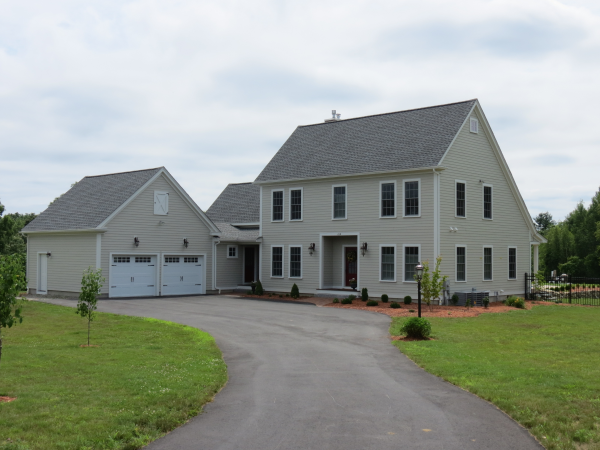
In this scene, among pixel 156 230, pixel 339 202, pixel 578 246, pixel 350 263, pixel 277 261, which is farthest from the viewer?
pixel 578 246

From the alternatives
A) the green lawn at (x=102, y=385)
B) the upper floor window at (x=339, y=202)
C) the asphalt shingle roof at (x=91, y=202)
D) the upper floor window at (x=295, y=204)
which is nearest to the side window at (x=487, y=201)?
the upper floor window at (x=339, y=202)

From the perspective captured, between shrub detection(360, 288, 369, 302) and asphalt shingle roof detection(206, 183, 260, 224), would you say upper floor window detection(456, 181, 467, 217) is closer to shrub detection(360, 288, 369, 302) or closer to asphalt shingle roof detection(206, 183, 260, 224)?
shrub detection(360, 288, 369, 302)

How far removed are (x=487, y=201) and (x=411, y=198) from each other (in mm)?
4561

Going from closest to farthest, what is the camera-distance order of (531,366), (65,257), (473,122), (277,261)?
(531,366), (473,122), (65,257), (277,261)

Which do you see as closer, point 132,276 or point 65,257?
point 132,276

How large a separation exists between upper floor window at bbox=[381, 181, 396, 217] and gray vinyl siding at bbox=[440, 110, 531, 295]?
90.6 inches

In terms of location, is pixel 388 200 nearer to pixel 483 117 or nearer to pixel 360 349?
pixel 483 117

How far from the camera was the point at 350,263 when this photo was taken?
2980 cm

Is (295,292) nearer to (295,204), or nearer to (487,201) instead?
(295,204)

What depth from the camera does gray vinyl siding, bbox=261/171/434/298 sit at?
26.3 m

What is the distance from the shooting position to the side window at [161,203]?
3005 cm

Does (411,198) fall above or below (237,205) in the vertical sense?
below

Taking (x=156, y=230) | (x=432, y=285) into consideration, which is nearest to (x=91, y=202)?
(x=156, y=230)

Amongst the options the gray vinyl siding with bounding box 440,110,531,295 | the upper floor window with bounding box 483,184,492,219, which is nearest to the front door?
the gray vinyl siding with bounding box 440,110,531,295
